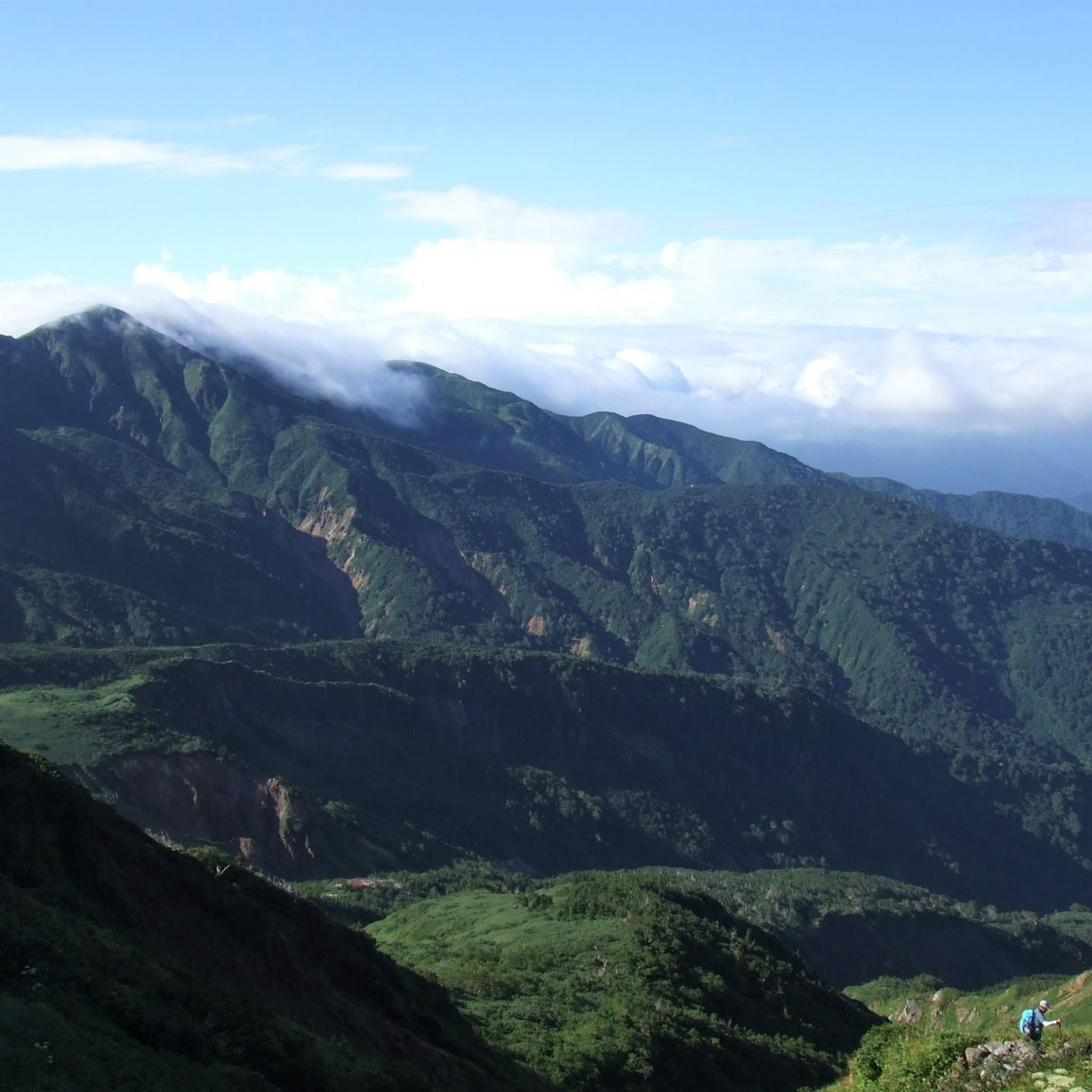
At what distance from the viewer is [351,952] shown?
58594 mm

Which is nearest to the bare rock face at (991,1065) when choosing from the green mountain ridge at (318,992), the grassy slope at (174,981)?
the green mountain ridge at (318,992)

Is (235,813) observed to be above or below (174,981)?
below

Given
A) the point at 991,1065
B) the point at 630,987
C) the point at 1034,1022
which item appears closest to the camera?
the point at 1034,1022

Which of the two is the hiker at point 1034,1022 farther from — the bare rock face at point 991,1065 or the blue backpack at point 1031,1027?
the bare rock face at point 991,1065

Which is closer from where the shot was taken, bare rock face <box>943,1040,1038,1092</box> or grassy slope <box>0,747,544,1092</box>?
grassy slope <box>0,747,544,1092</box>

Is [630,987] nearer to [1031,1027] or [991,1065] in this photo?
[991,1065]

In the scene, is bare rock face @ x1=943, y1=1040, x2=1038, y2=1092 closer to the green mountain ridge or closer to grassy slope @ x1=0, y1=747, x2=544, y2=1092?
the green mountain ridge

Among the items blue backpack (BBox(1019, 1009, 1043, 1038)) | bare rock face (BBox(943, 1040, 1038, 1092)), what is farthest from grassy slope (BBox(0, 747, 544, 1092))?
blue backpack (BBox(1019, 1009, 1043, 1038))

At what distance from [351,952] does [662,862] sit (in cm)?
14520

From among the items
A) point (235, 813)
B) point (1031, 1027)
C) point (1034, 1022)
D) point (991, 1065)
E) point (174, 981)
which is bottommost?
point (235, 813)

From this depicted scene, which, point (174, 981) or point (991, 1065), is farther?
point (174, 981)

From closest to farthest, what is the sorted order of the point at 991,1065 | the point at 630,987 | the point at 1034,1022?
the point at 1034,1022 < the point at 991,1065 < the point at 630,987

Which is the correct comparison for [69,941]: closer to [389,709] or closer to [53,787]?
[53,787]

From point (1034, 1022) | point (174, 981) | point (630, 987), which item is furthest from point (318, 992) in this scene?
point (630, 987)
